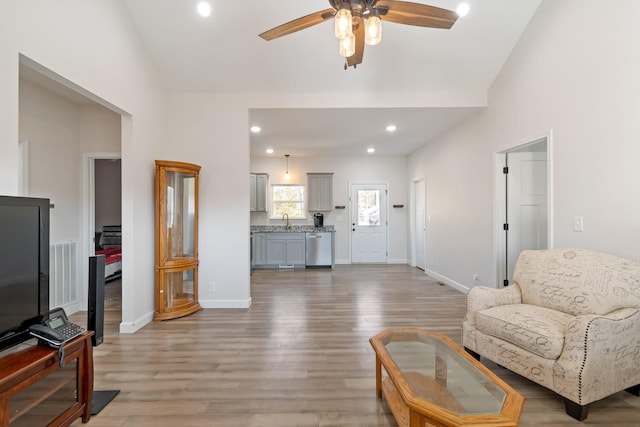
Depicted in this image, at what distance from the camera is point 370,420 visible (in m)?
1.74

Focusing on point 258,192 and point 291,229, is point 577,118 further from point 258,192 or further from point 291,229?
point 258,192

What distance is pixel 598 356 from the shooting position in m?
1.72

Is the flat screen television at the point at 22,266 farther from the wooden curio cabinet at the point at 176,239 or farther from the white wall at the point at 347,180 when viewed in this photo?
the white wall at the point at 347,180

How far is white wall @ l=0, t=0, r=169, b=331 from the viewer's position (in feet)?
5.82

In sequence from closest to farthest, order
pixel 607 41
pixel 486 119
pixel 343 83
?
pixel 607 41
pixel 343 83
pixel 486 119

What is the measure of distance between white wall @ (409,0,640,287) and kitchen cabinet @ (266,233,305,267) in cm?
367

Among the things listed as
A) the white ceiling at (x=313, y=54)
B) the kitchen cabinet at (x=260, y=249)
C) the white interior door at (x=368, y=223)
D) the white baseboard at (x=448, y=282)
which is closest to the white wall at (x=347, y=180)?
the white interior door at (x=368, y=223)

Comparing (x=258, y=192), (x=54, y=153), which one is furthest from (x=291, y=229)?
(x=54, y=153)

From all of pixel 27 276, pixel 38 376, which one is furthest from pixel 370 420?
pixel 27 276

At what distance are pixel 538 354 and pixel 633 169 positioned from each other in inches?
61.9

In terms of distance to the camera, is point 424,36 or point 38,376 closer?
point 38,376

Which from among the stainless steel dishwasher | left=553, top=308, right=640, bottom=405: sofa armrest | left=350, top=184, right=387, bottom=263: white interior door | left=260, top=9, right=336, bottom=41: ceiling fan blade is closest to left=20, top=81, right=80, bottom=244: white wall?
left=260, top=9, right=336, bottom=41: ceiling fan blade

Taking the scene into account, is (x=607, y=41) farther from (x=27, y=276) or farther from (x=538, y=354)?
(x=27, y=276)

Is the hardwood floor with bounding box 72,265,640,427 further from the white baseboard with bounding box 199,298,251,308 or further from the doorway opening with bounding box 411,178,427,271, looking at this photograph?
the doorway opening with bounding box 411,178,427,271
